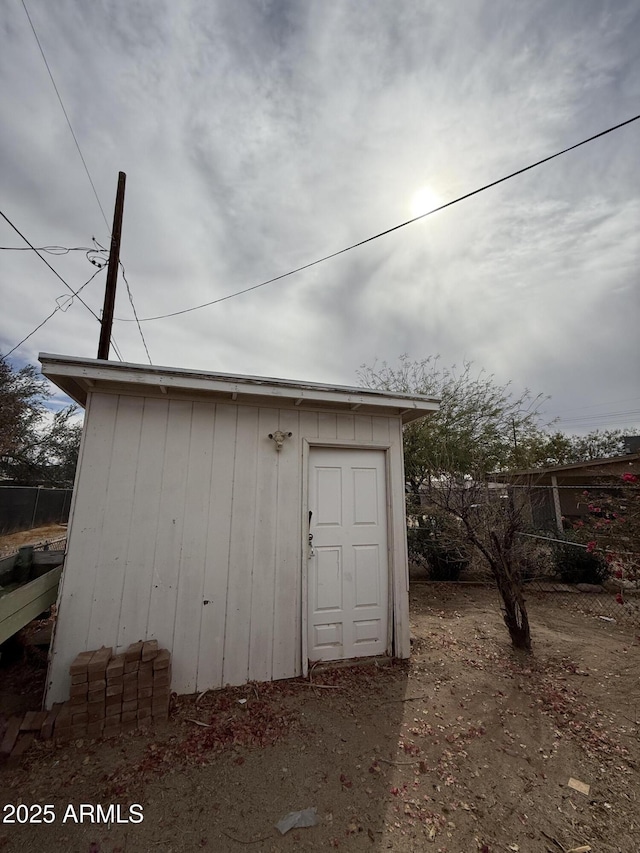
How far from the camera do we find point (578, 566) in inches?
229

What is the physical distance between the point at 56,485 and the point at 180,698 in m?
19.1

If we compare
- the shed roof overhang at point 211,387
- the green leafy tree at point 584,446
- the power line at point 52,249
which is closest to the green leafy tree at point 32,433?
the power line at point 52,249

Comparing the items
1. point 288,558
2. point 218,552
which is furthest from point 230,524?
point 288,558

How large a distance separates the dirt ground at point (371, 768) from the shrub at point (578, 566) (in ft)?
10.2

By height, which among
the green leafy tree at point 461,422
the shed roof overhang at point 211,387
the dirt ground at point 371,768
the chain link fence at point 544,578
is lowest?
the dirt ground at point 371,768

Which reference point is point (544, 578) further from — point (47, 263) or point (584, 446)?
point (584, 446)

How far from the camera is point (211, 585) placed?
2820 mm

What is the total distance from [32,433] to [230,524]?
53.7 ft

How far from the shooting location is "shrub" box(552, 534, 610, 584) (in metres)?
5.72

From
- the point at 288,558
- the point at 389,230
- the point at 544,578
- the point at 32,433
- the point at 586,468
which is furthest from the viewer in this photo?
the point at 32,433

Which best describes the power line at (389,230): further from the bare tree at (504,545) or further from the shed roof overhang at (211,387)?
the bare tree at (504,545)

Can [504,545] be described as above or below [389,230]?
below

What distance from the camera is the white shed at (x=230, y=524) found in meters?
2.62

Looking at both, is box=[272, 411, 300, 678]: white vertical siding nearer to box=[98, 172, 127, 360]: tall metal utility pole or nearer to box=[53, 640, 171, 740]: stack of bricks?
box=[53, 640, 171, 740]: stack of bricks
